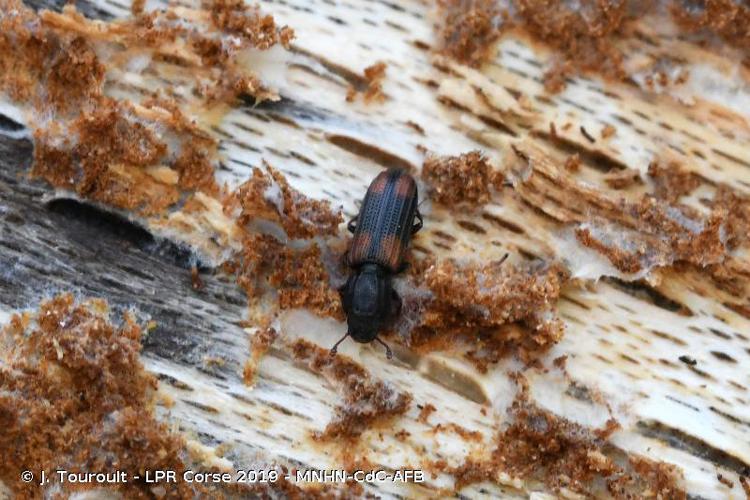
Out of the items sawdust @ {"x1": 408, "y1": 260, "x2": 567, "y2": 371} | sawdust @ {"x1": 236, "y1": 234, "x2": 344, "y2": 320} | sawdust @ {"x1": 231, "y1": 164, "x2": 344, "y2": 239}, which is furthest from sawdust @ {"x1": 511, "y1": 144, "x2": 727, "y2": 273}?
sawdust @ {"x1": 236, "y1": 234, "x2": 344, "y2": 320}

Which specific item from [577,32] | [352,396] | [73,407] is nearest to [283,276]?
[352,396]

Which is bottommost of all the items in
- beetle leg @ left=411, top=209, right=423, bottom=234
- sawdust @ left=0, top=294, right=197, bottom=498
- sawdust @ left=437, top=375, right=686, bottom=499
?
sawdust @ left=0, top=294, right=197, bottom=498

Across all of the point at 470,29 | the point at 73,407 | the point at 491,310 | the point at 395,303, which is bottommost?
the point at 73,407

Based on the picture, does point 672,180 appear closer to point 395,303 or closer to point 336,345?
point 395,303

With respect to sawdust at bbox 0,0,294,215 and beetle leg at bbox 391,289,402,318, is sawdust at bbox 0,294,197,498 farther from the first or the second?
beetle leg at bbox 391,289,402,318

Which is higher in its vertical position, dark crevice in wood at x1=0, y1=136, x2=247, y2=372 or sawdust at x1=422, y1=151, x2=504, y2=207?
sawdust at x1=422, y1=151, x2=504, y2=207

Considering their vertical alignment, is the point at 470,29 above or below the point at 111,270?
above
